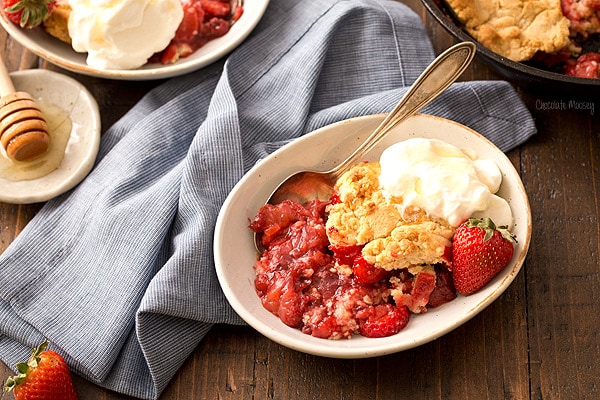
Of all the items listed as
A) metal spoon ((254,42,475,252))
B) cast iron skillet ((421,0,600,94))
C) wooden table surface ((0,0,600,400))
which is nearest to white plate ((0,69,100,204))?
wooden table surface ((0,0,600,400))

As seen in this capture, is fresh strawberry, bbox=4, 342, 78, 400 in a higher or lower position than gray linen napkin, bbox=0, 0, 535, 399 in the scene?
lower

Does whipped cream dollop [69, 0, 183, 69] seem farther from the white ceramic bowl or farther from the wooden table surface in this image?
the wooden table surface

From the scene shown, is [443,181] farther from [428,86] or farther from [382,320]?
[382,320]

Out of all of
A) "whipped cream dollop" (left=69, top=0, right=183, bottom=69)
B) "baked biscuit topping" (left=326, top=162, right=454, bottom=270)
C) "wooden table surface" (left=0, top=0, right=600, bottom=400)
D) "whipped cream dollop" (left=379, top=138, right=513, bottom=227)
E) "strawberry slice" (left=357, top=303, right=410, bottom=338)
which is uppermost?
"whipped cream dollop" (left=69, top=0, right=183, bottom=69)

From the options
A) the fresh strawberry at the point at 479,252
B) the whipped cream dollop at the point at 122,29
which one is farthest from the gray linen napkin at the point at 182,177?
the fresh strawberry at the point at 479,252

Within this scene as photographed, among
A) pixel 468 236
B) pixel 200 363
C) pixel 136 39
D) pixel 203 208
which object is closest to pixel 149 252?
pixel 203 208

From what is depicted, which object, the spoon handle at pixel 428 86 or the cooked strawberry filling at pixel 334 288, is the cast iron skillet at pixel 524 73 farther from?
the cooked strawberry filling at pixel 334 288

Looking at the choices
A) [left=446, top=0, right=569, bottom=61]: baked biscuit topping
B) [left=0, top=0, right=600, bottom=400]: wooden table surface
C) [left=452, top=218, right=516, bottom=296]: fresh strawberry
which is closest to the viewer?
[left=452, top=218, right=516, bottom=296]: fresh strawberry

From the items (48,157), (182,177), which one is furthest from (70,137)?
(182,177)
